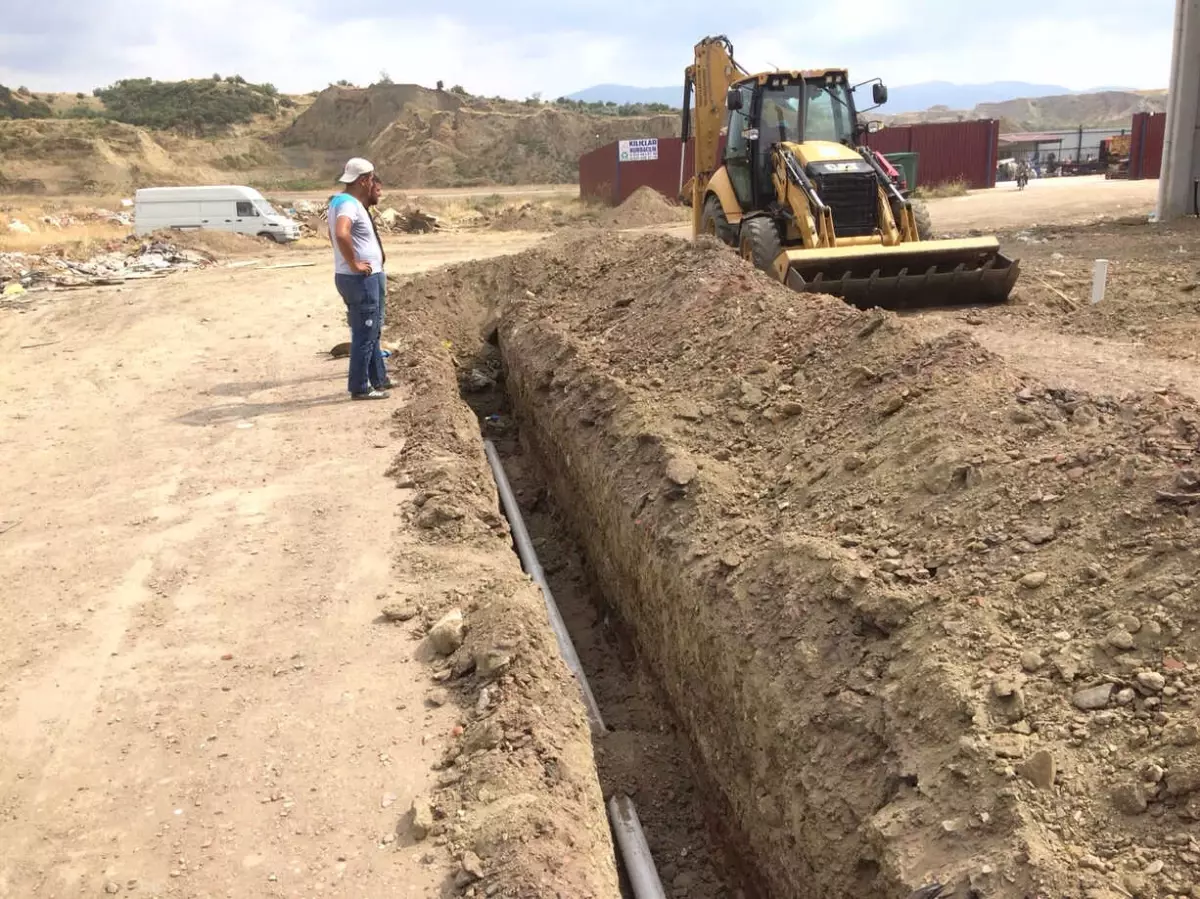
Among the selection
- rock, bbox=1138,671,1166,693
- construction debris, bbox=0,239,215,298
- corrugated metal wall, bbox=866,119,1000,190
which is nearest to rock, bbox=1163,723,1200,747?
rock, bbox=1138,671,1166,693

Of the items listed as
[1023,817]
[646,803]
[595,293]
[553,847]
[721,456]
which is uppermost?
[595,293]

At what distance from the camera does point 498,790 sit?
11.2ft

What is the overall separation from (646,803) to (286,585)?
2.23 m

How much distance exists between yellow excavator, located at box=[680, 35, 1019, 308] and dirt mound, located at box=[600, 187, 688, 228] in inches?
532

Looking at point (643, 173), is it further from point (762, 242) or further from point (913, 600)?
point (913, 600)

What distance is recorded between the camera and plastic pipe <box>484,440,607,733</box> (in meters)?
5.51

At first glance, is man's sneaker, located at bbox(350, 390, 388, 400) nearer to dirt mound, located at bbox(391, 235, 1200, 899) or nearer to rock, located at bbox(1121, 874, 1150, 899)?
dirt mound, located at bbox(391, 235, 1200, 899)

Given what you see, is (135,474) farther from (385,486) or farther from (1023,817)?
(1023,817)

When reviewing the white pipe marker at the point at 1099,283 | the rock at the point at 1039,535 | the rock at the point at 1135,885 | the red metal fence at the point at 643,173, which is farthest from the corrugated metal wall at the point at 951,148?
the rock at the point at 1135,885

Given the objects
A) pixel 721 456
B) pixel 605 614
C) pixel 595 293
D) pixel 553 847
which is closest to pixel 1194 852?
pixel 553 847

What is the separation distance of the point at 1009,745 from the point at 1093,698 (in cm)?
34

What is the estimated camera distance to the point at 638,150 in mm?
30078

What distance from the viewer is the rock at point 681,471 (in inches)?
227

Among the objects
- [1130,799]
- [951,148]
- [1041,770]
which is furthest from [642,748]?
[951,148]
